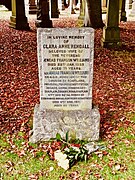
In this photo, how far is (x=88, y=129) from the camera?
15.5 ft

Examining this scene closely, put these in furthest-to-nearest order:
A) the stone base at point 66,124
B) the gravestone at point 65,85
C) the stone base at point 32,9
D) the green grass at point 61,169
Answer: the stone base at point 32,9
the stone base at point 66,124
the gravestone at point 65,85
the green grass at point 61,169

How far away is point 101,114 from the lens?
18.2 ft

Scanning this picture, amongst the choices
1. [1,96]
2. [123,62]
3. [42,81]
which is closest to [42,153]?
[42,81]

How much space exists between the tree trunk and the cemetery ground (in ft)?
13.0

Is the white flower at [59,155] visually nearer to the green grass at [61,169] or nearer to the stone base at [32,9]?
the green grass at [61,169]

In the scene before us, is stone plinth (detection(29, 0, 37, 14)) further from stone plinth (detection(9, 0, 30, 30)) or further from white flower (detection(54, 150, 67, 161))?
white flower (detection(54, 150, 67, 161))

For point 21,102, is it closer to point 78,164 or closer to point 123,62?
point 78,164

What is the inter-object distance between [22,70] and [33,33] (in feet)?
17.2

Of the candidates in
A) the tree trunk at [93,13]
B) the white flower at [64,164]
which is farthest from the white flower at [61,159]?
the tree trunk at [93,13]

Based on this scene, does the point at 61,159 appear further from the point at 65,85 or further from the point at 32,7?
the point at 32,7

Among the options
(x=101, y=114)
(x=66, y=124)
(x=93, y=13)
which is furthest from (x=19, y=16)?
(x=66, y=124)

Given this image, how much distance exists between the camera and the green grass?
408 centimetres

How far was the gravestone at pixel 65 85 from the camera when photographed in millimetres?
4387

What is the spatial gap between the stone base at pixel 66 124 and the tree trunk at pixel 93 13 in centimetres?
921
